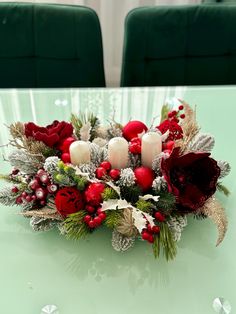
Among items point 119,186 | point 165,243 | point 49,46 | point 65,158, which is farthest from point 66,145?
point 49,46

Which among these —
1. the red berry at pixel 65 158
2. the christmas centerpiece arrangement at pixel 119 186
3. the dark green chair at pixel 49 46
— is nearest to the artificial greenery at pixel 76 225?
the christmas centerpiece arrangement at pixel 119 186

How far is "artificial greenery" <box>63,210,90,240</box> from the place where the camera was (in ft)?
2.24

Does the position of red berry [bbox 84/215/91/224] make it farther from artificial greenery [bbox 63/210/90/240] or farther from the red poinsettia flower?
the red poinsettia flower

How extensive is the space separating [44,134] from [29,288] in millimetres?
254

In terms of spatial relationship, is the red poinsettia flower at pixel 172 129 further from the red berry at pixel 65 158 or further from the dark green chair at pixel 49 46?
the dark green chair at pixel 49 46

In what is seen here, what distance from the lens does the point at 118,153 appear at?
A: 0.72 meters

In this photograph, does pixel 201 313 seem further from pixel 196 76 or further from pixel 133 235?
pixel 196 76

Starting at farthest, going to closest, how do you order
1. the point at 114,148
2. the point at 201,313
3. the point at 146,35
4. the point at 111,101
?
1. the point at 146,35
2. the point at 111,101
3. the point at 114,148
4. the point at 201,313

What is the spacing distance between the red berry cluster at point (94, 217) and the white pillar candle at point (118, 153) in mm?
86

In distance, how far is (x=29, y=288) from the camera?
25.8 inches

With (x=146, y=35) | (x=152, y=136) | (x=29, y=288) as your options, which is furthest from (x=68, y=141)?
(x=146, y=35)

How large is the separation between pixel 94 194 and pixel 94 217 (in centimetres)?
4

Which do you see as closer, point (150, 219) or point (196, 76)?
point (150, 219)

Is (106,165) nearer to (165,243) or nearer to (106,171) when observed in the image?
(106,171)
